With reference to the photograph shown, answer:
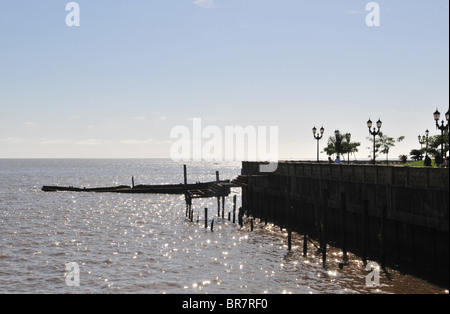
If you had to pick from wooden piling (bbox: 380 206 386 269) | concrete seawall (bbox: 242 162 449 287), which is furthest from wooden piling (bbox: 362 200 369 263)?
wooden piling (bbox: 380 206 386 269)

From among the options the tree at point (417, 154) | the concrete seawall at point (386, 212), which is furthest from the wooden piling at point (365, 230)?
the tree at point (417, 154)

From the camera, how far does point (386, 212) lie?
1043 inches

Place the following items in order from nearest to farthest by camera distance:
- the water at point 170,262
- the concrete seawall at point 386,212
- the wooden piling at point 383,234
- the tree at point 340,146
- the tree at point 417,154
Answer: the concrete seawall at point 386,212 < the water at point 170,262 < the wooden piling at point 383,234 < the tree at point 417,154 < the tree at point 340,146

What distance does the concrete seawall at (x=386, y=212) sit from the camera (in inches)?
899

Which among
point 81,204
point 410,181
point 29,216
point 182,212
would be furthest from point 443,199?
point 81,204

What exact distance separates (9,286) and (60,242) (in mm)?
14326

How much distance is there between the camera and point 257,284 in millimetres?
25125

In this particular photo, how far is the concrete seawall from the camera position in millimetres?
22844

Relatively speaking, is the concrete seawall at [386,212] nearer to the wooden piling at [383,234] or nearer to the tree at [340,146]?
the wooden piling at [383,234]

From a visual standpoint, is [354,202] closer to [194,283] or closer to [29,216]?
[194,283]

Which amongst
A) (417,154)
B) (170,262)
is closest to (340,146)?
(417,154)

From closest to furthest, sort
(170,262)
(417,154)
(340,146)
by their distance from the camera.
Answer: (170,262), (417,154), (340,146)

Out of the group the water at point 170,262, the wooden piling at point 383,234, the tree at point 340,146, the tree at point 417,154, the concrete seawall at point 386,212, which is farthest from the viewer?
the tree at point 340,146

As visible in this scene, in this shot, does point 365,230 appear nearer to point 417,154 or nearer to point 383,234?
point 383,234
